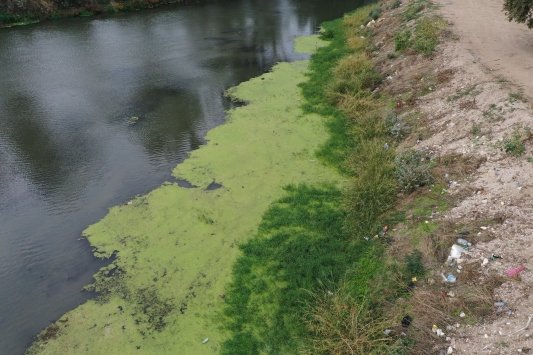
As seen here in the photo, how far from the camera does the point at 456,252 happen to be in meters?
6.85

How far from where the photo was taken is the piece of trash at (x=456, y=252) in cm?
682

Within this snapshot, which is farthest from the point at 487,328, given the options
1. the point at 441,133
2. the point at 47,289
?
the point at 47,289

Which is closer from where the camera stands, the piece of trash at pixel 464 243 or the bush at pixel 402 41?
the piece of trash at pixel 464 243

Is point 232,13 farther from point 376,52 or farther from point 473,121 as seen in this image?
point 473,121

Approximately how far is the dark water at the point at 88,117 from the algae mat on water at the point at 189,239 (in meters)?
0.53

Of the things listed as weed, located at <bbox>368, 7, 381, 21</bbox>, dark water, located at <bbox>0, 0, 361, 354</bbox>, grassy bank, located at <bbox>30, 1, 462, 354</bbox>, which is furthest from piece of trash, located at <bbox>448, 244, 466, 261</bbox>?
weed, located at <bbox>368, 7, 381, 21</bbox>

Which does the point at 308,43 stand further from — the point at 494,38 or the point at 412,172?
the point at 412,172

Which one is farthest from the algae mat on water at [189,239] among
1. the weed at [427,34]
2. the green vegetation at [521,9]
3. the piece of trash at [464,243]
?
the green vegetation at [521,9]

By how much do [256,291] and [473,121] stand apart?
6.57m

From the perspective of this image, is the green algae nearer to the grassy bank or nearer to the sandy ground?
the sandy ground

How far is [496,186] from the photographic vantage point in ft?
25.8

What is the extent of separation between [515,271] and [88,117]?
1251cm

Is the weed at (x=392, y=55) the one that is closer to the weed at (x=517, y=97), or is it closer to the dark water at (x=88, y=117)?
the dark water at (x=88, y=117)

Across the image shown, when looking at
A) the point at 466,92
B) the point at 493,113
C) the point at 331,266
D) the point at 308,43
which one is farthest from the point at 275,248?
the point at 308,43
